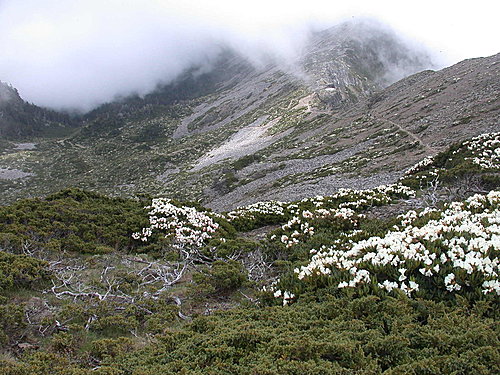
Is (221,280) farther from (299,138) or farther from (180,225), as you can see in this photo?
(299,138)

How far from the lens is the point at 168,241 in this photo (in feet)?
34.7

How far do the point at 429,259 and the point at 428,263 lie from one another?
0.61ft

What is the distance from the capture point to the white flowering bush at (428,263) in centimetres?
524

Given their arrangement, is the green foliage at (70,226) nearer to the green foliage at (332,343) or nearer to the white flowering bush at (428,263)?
the green foliage at (332,343)

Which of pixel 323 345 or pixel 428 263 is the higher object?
pixel 323 345

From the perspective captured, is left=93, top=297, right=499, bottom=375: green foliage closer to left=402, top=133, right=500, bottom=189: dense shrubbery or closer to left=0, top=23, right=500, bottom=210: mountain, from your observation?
left=402, top=133, right=500, bottom=189: dense shrubbery

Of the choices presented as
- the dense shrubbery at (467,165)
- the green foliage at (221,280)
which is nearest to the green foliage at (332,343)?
the green foliage at (221,280)

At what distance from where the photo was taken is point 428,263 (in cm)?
564

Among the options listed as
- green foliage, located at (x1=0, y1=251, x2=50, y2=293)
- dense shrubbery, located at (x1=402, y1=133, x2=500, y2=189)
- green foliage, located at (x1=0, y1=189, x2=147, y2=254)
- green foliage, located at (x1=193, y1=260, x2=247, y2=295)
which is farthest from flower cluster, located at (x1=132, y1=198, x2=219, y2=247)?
dense shrubbery, located at (x1=402, y1=133, x2=500, y2=189)

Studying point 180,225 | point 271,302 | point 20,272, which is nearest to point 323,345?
point 271,302

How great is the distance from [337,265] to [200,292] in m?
3.29

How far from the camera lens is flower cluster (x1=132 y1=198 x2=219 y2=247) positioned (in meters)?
11.0

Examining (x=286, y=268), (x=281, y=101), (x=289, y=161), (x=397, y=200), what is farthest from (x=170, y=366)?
(x=281, y=101)

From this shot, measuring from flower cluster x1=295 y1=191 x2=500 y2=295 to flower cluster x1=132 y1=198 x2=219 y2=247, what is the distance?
4.80m
